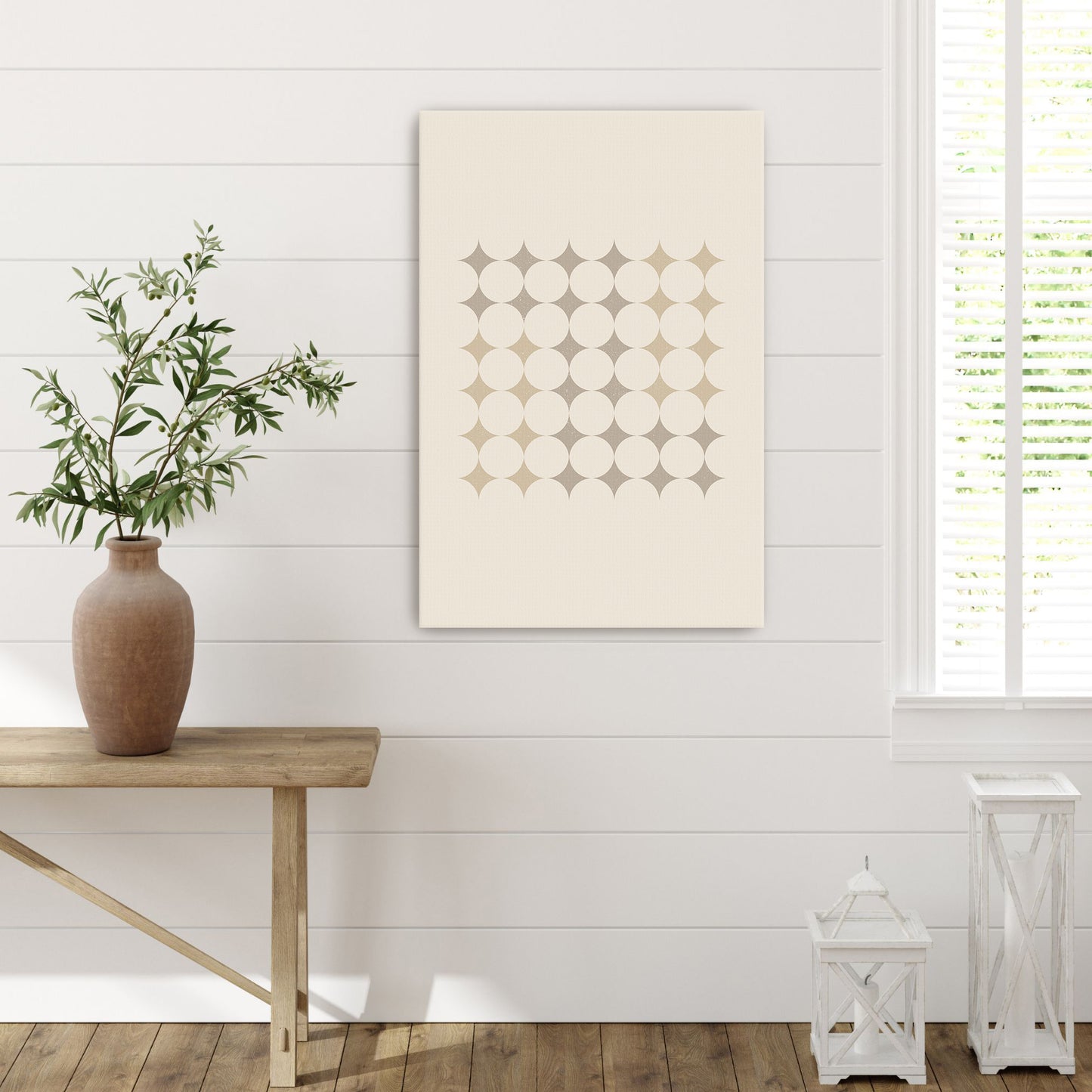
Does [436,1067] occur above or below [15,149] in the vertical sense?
below

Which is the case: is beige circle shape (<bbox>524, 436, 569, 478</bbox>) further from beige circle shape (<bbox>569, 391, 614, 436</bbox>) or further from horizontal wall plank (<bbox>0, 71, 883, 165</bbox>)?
horizontal wall plank (<bbox>0, 71, 883, 165</bbox>)

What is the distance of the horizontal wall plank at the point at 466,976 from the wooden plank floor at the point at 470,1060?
0.03 metres

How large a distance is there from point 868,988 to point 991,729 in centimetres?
59

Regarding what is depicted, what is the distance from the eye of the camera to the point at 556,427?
7.43 feet

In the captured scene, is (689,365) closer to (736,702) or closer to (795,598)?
(795,598)

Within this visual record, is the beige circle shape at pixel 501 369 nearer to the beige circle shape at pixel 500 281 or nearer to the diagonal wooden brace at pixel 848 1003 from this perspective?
the beige circle shape at pixel 500 281

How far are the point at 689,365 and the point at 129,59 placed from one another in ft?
4.18

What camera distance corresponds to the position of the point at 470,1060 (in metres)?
2.19

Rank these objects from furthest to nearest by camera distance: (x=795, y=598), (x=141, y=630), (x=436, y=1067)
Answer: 1. (x=795, y=598)
2. (x=436, y=1067)
3. (x=141, y=630)

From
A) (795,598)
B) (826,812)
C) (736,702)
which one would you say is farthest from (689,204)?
(826,812)

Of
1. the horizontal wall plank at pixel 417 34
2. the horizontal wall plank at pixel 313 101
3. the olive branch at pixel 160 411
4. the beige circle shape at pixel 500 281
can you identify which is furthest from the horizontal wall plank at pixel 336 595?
the horizontal wall plank at pixel 417 34

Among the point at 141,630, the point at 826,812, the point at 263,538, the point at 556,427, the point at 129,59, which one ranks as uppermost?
the point at 129,59

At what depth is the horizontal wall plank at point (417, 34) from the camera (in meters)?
2.22

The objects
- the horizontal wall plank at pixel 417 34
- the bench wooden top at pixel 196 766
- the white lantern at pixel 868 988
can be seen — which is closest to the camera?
the bench wooden top at pixel 196 766
